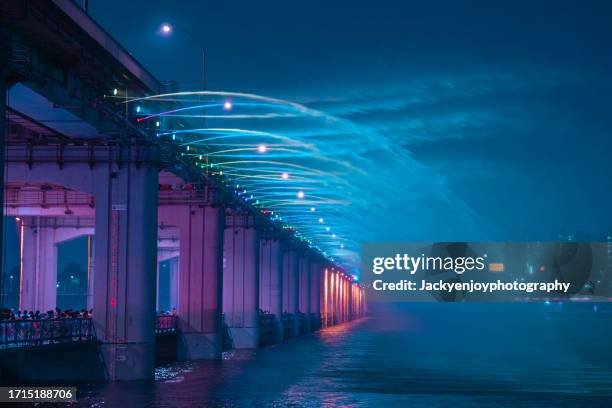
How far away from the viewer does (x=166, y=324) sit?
2295 inches

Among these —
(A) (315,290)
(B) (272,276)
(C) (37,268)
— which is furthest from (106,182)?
(A) (315,290)

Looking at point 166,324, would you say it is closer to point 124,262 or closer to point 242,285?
point 124,262

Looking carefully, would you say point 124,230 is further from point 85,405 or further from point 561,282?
point 561,282

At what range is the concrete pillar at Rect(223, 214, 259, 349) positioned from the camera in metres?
73.2

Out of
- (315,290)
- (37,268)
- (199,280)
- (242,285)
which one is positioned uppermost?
(37,268)

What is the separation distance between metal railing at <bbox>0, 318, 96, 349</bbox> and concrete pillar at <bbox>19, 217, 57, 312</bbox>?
31.7 metres

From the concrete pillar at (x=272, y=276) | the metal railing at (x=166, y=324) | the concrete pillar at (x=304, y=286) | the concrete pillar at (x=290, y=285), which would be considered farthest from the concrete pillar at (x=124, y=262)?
the concrete pillar at (x=304, y=286)

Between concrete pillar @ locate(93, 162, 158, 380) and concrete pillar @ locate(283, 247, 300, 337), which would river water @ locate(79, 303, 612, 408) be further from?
concrete pillar @ locate(283, 247, 300, 337)

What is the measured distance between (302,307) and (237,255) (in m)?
43.1

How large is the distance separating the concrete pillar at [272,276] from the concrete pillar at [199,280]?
27.9 metres

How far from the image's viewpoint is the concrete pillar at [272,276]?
289ft

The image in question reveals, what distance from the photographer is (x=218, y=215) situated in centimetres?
6006

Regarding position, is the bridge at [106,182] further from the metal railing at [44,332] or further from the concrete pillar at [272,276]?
the concrete pillar at [272,276]

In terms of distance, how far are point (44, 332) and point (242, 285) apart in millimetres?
34121
